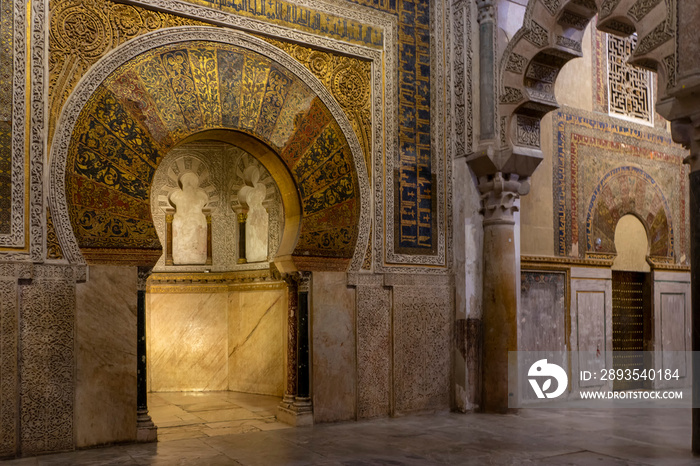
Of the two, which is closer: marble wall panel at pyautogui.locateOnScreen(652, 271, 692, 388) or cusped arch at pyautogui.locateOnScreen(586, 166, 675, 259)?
cusped arch at pyautogui.locateOnScreen(586, 166, 675, 259)

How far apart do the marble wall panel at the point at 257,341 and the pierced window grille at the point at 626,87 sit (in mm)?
4899

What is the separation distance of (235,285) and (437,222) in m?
2.92

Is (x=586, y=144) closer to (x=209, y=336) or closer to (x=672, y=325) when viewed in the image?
(x=672, y=325)

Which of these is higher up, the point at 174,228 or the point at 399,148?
the point at 399,148

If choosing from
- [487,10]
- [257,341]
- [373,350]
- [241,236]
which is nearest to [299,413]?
[373,350]

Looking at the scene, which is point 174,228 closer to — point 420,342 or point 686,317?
point 420,342

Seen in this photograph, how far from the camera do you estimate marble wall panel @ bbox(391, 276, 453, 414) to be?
630 cm

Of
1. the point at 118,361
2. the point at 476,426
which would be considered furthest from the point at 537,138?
the point at 118,361

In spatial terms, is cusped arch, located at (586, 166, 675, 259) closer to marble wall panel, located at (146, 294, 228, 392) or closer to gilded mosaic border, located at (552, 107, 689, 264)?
gilded mosaic border, located at (552, 107, 689, 264)

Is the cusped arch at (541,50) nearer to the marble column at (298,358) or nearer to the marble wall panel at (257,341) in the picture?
the marble column at (298,358)

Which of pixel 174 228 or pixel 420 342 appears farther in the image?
pixel 174 228

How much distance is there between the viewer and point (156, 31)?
5336 millimetres

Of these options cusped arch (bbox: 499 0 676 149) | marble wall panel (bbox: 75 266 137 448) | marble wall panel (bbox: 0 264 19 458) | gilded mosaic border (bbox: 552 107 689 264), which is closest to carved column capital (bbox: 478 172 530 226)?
cusped arch (bbox: 499 0 676 149)

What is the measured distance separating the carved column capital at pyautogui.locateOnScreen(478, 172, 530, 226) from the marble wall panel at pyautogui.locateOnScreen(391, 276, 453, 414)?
848 mm
